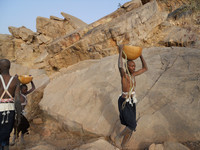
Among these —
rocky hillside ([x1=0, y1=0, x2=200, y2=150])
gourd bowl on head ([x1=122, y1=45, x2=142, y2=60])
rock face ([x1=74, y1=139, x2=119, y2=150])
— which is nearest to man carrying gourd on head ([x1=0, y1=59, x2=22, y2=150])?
rocky hillside ([x1=0, y1=0, x2=200, y2=150])

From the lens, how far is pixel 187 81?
2980 millimetres

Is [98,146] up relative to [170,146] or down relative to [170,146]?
down

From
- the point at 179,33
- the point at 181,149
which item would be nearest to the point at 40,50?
the point at 179,33

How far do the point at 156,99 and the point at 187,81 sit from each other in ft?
2.44

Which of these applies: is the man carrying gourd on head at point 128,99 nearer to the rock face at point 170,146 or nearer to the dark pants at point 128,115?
the dark pants at point 128,115

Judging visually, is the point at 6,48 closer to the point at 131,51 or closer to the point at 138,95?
the point at 138,95

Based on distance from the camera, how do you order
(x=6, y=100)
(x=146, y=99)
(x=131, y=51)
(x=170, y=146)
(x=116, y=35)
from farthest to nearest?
(x=116, y=35) → (x=146, y=99) → (x=6, y=100) → (x=131, y=51) → (x=170, y=146)

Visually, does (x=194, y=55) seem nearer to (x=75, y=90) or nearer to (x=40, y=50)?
(x=75, y=90)

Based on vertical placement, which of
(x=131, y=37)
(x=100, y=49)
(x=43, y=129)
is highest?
(x=131, y=37)

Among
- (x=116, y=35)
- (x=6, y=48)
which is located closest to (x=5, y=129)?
(x=116, y=35)

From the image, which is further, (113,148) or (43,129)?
(43,129)

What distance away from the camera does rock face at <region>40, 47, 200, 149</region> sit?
2432 millimetres

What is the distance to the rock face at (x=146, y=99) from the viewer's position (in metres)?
2.43

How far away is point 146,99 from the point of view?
120 inches
